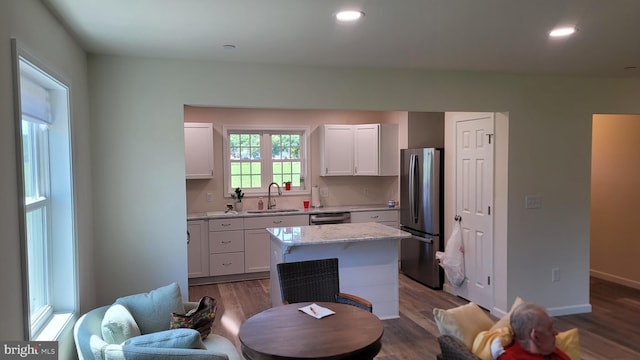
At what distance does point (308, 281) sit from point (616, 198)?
460 cm

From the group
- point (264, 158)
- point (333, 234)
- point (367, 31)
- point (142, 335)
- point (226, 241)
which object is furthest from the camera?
point (264, 158)

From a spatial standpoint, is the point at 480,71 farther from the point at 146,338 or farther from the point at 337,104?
the point at 146,338

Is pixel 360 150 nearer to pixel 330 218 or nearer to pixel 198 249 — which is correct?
pixel 330 218

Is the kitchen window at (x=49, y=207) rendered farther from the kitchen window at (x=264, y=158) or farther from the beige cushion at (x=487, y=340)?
the kitchen window at (x=264, y=158)

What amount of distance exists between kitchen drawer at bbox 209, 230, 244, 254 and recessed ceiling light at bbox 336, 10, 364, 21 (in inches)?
154

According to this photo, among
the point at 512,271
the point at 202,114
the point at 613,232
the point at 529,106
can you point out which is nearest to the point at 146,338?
the point at 512,271

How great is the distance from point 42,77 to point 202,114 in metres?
3.97

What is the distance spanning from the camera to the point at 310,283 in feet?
Answer: 11.0

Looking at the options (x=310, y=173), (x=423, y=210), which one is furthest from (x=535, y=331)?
(x=310, y=173)

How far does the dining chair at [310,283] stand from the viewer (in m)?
3.28

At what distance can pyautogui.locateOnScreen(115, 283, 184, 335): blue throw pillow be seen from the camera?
9.39 feet

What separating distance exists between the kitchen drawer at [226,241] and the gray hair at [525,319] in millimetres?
4280

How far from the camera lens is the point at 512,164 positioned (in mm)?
4473

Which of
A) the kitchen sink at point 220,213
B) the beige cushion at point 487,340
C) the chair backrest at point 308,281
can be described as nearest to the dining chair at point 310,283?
the chair backrest at point 308,281
